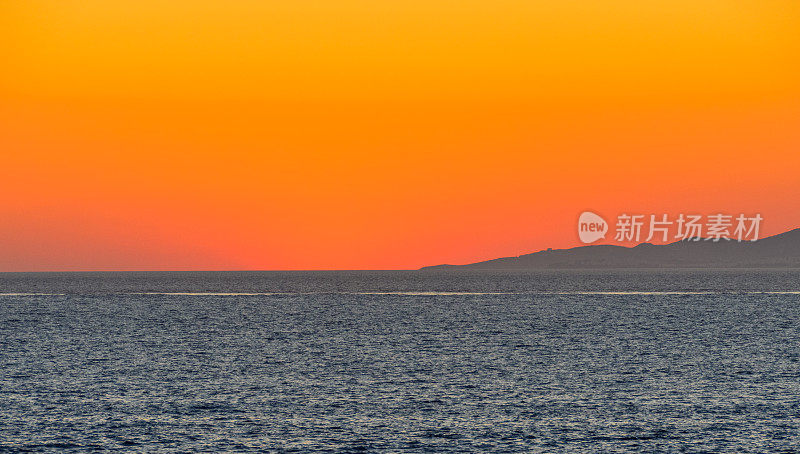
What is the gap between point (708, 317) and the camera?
2956cm

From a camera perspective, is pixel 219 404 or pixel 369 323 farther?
pixel 369 323

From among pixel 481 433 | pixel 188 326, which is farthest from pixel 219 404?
pixel 188 326

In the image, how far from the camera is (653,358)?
631 inches

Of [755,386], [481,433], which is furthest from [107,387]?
[755,386]

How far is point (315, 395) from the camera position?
11602 millimetres

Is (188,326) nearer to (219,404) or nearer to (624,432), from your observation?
(219,404)

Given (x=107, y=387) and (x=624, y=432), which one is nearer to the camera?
(x=624, y=432)

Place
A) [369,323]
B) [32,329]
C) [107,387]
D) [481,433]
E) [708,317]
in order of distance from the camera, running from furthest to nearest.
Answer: [708,317] < [369,323] < [32,329] < [107,387] < [481,433]

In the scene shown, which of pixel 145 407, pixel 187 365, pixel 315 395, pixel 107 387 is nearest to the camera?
pixel 145 407

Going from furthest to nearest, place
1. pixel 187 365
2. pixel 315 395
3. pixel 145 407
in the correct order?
pixel 187 365 → pixel 315 395 → pixel 145 407

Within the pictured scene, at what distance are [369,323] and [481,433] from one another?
17975 millimetres

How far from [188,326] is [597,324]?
35.1 feet

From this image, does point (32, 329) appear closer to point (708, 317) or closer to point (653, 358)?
point (653, 358)

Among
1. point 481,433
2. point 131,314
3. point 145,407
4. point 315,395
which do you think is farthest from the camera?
point 131,314
